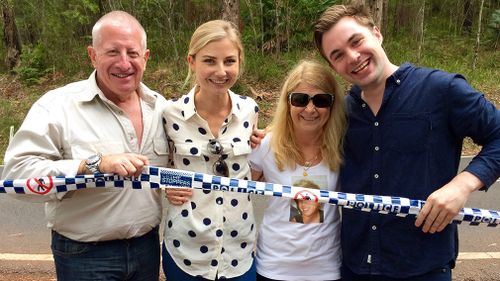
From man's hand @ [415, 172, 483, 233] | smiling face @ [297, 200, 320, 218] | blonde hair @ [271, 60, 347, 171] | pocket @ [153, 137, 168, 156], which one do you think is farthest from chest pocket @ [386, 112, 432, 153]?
pocket @ [153, 137, 168, 156]

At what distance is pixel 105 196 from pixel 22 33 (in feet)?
57.1

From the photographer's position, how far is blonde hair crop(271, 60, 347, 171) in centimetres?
274

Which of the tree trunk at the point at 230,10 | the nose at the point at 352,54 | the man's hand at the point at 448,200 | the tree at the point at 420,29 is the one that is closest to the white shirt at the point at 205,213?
the nose at the point at 352,54

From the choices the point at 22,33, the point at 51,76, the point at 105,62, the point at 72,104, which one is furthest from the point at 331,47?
the point at 22,33

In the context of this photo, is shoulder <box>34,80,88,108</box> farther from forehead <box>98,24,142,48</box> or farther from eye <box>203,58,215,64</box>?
eye <box>203,58,215,64</box>

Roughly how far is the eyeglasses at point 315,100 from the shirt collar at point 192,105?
1.05 ft

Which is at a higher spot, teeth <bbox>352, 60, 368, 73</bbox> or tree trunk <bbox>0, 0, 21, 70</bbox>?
teeth <bbox>352, 60, 368, 73</bbox>

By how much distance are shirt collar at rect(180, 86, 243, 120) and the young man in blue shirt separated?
0.59 metres

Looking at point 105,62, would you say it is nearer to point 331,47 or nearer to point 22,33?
point 331,47

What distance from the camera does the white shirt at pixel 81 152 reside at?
7.86 ft

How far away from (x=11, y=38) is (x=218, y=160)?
1548 cm

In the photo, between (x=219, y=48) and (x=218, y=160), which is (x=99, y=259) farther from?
(x=219, y=48)

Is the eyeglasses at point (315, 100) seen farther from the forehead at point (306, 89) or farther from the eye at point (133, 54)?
the eye at point (133, 54)

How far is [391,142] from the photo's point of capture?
2469 millimetres
